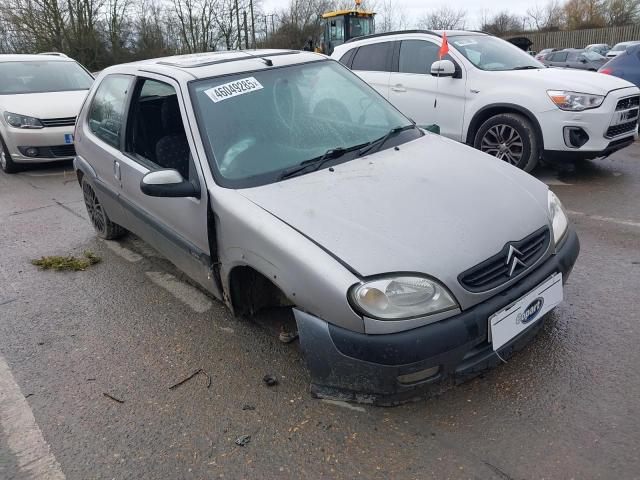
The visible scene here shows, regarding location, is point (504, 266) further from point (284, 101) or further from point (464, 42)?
point (464, 42)

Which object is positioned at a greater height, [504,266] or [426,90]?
[426,90]

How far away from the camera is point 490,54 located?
628cm

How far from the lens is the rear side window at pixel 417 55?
251 inches

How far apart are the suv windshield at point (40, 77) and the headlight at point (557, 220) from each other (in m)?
8.24

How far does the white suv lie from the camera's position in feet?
17.7

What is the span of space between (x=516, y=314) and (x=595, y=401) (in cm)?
57

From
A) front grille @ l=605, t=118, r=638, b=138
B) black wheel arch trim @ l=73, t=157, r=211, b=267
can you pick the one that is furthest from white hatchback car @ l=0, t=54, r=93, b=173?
front grille @ l=605, t=118, r=638, b=138

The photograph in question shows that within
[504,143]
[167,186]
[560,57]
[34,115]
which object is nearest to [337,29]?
[560,57]

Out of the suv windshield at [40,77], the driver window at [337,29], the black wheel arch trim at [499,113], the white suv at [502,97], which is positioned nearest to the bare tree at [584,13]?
the driver window at [337,29]

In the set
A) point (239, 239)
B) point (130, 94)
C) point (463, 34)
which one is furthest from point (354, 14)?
point (239, 239)

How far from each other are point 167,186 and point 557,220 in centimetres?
215

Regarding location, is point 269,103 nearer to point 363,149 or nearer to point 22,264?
point 363,149

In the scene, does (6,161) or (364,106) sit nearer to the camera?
(364,106)

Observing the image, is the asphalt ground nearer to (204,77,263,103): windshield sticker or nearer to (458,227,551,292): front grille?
(458,227,551,292): front grille
